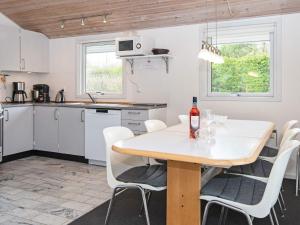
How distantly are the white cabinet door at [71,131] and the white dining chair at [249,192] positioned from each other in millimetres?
2838

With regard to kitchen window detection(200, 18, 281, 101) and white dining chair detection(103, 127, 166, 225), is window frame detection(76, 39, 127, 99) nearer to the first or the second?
kitchen window detection(200, 18, 281, 101)

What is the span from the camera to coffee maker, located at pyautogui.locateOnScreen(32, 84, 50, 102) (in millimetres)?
5332

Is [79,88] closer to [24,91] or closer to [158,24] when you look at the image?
[24,91]

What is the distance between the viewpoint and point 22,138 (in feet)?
15.6

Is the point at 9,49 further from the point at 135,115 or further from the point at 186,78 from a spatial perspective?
the point at 186,78

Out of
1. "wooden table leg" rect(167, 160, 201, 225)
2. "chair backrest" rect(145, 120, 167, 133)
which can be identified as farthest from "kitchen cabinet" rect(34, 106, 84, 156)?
"wooden table leg" rect(167, 160, 201, 225)

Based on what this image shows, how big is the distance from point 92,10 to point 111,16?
0.28 metres

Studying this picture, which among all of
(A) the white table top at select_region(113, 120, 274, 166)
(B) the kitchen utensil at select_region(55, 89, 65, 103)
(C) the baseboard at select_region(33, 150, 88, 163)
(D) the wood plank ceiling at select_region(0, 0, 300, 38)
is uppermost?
(D) the wood plank ceiling at select_region(0, 0, 300, 38)

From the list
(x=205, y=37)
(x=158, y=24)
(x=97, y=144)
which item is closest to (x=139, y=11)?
(x=158, y=24)

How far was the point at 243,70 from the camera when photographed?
4121 millimetres

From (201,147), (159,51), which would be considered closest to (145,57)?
(159,51)

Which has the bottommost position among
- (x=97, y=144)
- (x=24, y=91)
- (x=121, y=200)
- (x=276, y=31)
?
(x=121, y=200)

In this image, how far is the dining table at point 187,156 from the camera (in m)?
1.67

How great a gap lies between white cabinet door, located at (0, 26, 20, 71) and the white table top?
10.9 ft
